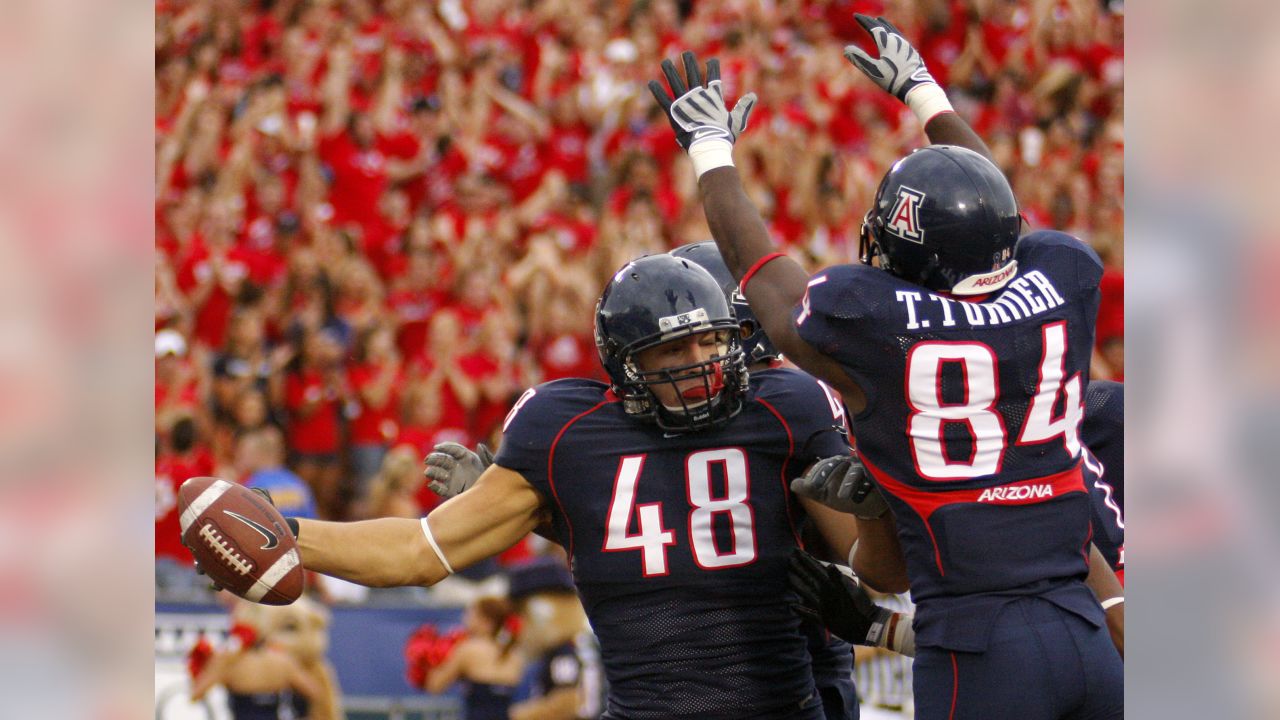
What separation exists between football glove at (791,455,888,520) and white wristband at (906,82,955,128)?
3.88ft

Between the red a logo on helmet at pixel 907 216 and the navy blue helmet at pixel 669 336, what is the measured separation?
0.54 metres

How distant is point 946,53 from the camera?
480 inches

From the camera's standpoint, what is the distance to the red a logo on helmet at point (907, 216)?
10.1 feet

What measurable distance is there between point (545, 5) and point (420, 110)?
1619 mm

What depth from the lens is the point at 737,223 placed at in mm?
3391

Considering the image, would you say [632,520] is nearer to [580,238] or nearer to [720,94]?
[720,94]

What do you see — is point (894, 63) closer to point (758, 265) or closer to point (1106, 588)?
point (758, 265)

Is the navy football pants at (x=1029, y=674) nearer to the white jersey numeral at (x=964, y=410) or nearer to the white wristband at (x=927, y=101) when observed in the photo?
the white jersey numeral at (x=964, y=410)

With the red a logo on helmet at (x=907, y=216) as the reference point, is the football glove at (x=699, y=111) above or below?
above

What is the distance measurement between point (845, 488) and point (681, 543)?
461mm

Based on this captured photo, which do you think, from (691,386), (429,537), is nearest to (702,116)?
(691,386)

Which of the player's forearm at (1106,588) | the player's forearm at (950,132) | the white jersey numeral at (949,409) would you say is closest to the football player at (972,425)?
the white jersey numeral at (949,409)

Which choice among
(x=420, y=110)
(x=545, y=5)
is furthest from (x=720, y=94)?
(x=545, y=5)
